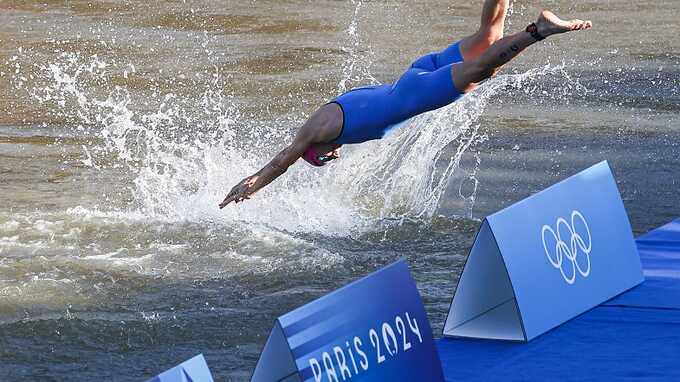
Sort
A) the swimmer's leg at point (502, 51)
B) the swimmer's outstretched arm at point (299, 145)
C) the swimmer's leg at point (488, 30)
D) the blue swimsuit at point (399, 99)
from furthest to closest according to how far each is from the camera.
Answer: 1. the swimmer's outstretched arm at point (299, 145)
2. the blue swimsuit at point (399, 99)
3. the swimmer's leg at point (488, 30)
4. the swimmer's leg at point (502, 51)

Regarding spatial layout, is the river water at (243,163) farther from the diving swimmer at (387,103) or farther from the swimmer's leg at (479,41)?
the swimmer's leg at (479,41)

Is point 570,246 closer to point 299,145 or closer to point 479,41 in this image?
point 479,41

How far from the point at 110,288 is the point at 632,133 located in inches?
222

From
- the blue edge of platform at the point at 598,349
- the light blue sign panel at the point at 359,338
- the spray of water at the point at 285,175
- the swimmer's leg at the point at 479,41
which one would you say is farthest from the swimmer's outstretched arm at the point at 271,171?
the spray of water at the point at 285,175

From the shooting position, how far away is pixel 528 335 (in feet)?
20.7

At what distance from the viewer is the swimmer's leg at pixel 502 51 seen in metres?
6.46

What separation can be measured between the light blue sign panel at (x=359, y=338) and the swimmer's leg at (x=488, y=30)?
6.12ft

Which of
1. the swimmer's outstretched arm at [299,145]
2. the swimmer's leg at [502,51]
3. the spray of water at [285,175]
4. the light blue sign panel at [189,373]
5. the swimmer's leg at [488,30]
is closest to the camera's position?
the light blue sign panel at [189,373]

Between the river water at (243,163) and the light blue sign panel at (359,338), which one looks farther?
the river water at (243,163)

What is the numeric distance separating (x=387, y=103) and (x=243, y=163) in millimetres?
3264

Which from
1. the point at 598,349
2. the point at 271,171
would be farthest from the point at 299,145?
the point at 598,349

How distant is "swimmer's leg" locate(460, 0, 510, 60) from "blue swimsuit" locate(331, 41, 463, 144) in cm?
9

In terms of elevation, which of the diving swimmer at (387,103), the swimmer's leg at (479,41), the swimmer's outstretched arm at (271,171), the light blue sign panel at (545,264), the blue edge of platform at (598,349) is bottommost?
the blue edge of platform at (598,349)

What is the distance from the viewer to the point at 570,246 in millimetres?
6742
